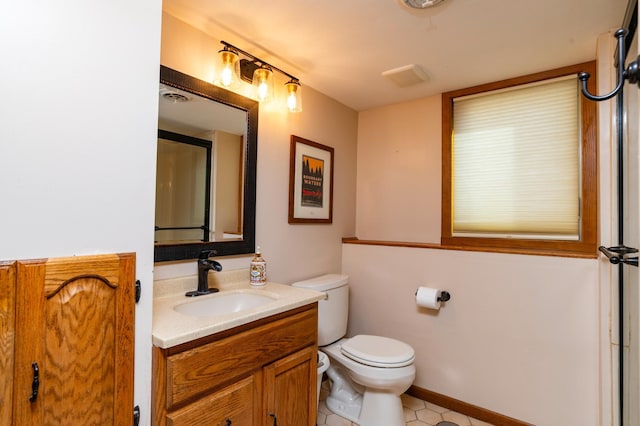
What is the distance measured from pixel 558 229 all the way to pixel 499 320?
648 mm

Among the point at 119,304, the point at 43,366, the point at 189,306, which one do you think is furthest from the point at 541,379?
the point at 43,366

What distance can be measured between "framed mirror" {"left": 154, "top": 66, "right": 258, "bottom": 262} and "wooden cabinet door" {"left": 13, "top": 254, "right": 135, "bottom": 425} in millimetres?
548

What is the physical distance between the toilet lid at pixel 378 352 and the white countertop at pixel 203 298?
0.49 metres

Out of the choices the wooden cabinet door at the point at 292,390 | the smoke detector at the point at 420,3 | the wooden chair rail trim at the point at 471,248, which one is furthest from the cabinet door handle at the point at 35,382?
the wooden chair rail trim at the point at 471,248

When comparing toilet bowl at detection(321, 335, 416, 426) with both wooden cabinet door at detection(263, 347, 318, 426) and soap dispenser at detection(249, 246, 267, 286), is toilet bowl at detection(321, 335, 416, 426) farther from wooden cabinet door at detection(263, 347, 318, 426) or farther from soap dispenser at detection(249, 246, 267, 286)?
soap dispenser at detection(249, 246, 267, 286)

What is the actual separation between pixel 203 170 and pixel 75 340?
96 cm

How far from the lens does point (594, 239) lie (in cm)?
184

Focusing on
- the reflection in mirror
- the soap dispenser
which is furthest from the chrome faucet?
the soap dispenser

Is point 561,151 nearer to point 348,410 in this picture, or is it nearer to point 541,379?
point 541,379

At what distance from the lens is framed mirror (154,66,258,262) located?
4.95 ft

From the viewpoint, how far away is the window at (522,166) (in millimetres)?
1909

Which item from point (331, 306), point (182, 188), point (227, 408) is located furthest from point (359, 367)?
point (182, 188)

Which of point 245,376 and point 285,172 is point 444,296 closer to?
point 285,172

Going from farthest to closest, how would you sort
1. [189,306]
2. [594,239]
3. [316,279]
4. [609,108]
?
[316,279], [594,239], [609,108], [189,306]
